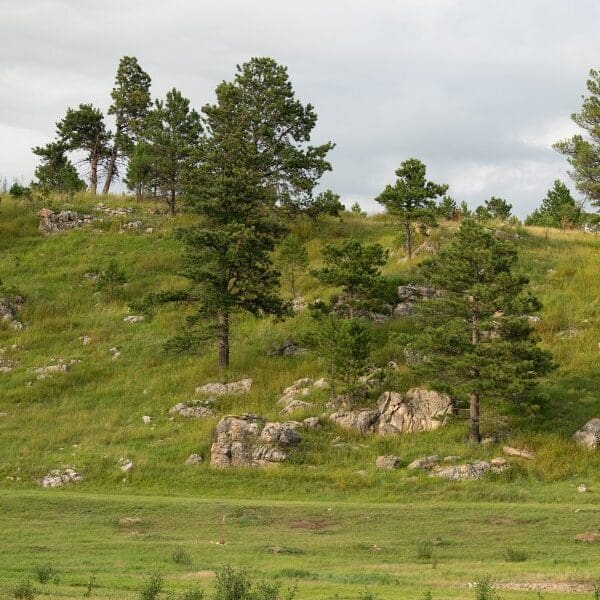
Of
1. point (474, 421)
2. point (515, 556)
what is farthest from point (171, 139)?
point (515, 556)

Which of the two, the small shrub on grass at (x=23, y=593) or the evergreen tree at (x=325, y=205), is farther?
the evergreen tree at (x=325, y=205)

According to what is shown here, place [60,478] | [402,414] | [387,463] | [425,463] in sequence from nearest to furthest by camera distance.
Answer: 1. [425,463]
2. [387,463]
3. [60,478]
4. [402,414]

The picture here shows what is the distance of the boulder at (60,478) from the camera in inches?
1411

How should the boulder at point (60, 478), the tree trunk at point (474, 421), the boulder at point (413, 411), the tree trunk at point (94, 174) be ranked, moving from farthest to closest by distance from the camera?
the tree trunk at point (94, 174) < the boulder at point (413, 411) < the tree trunk at point (474, 421) < the boulder at point (60, 478)

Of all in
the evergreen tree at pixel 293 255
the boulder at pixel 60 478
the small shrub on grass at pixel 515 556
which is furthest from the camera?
the evergreen tree at pixel 293 255

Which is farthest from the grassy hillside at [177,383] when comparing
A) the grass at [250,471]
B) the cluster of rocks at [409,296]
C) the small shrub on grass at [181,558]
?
the small shrub on grass at [181,558]

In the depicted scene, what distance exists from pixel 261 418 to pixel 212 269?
40.2 feet

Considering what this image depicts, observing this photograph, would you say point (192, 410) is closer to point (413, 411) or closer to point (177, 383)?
point (177, 383)

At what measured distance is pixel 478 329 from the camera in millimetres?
37312

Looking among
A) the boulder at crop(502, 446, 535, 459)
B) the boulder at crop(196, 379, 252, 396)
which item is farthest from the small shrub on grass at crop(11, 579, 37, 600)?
the boulder at crop(196, 379, 252, 396)

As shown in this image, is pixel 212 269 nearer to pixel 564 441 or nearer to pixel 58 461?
pixel 58 461

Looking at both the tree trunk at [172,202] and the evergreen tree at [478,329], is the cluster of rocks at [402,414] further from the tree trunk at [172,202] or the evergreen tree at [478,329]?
the tree trunk at [172,202]

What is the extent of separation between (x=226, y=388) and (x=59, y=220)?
109 feet

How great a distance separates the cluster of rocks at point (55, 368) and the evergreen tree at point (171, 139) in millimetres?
22723
